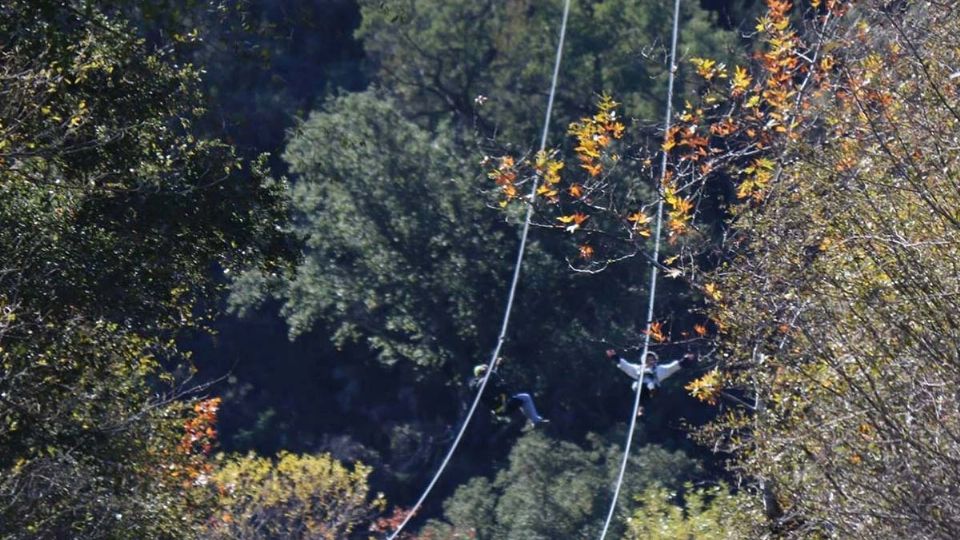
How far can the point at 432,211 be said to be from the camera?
30484mm

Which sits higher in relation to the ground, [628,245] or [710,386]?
[628,245]

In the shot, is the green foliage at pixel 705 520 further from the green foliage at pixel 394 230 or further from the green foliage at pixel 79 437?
the green foliage at pixel 394 230

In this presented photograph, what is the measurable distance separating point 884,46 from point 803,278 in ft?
9.56

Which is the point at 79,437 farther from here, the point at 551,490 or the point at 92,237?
the point at 551,490

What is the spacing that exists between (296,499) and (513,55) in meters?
14.4

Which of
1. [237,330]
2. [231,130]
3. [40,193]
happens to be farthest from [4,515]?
[237,330]

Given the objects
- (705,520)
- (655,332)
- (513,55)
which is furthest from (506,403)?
(655,332)

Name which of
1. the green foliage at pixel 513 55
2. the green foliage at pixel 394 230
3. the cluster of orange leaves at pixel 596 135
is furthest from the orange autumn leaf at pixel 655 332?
the green foliage at pixel 394 230

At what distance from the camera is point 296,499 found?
68.4ft

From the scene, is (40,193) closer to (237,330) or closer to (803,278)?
(803,278)

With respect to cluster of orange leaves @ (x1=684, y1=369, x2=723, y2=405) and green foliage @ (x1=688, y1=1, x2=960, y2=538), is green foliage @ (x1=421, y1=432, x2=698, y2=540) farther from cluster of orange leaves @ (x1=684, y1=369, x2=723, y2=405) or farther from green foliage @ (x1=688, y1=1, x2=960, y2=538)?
green foliage @ (x1=688, y1=1, x2=960, y2=538)

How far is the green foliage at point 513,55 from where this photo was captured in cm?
3014

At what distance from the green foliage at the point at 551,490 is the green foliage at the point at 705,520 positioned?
27.9 ft

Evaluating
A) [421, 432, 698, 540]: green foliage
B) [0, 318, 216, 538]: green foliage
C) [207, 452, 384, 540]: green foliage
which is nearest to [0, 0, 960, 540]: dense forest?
[0, 318, 216, 538]: green foliage
